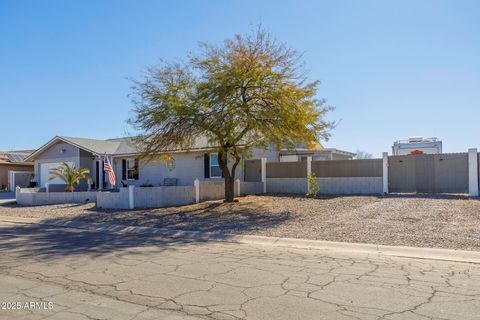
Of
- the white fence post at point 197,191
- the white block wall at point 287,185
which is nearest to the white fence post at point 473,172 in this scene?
the white block wall at point 287,185

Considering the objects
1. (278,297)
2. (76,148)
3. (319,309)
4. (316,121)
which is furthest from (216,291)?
(76,148)

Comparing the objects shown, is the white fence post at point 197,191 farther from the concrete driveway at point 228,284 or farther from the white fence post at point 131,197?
the concrete driveway at point 228,284

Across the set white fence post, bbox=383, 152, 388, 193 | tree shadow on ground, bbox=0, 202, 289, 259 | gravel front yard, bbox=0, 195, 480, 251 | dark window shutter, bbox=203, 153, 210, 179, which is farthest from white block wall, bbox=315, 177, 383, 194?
dark window shutter, bbox=203, 153, 210, 179

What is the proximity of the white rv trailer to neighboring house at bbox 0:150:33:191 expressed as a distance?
29198 mm

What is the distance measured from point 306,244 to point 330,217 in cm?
429

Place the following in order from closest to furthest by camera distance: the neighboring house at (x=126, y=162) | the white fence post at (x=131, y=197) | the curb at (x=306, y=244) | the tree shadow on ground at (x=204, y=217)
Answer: the curb at (x=306, y=244)
the tree shadow on ground at (x=204, y=217)
the white fence post at (x=131, y=197)
the neighboring house at (x=126, y=162)

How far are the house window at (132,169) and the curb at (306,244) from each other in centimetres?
1327

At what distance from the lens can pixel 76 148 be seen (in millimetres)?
30812

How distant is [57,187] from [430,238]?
2330 centimetres

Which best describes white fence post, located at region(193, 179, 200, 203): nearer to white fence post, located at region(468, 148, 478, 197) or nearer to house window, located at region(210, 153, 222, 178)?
house window, located at region(210, 153, 222, 178)

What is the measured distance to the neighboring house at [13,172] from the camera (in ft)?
121

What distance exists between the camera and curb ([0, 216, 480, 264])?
932cm

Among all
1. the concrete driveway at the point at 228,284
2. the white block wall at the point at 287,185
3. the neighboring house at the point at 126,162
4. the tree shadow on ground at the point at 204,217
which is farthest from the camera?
the neighboring house at the point at 126,162

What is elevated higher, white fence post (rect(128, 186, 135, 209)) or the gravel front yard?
white fence post (rect(128, 186, 135, 209))
